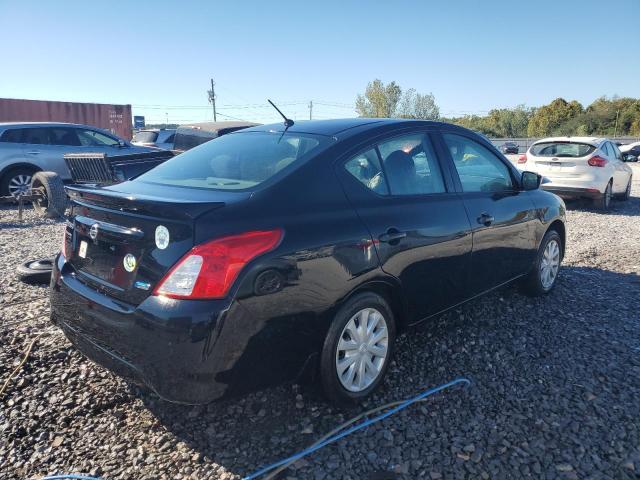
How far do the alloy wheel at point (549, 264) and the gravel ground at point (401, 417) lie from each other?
70 cm

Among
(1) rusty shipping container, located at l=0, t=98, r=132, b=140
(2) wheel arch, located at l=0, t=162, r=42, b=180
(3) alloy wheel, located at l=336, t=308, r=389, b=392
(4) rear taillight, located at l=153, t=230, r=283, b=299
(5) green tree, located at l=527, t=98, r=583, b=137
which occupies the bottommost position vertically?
(3) alloy wheel, located at l=336, t=308, r=389, b=392

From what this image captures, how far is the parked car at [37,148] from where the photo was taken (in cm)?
991

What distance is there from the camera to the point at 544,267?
15.2ft

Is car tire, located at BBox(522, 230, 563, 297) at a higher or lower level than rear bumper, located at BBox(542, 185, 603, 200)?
lower

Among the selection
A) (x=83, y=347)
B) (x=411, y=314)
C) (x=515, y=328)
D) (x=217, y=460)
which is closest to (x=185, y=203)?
(x=83, y=347)

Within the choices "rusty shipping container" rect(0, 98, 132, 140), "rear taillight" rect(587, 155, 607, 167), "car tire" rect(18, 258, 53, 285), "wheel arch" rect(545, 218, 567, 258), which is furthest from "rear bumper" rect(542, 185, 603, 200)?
"rusty shipping container" rect(0, 98, 132, 140)

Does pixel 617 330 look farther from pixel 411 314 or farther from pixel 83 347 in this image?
pixel 83 347

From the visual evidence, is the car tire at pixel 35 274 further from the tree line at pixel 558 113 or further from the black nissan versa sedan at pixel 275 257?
Answer: the tree line at pixel 558 113

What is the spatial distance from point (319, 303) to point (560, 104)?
71.9 metres

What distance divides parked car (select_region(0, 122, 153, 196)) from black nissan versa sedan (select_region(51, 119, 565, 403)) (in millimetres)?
8363

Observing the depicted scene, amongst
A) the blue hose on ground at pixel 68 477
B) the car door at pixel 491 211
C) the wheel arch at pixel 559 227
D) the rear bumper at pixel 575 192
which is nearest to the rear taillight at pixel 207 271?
the blue hose on ground at pixel 68 477

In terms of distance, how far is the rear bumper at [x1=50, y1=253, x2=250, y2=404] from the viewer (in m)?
2.13

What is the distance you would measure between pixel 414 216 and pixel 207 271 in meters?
1.47

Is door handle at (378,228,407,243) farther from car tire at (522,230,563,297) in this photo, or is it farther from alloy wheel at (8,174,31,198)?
alloy wheel at (8,174,31,198)
